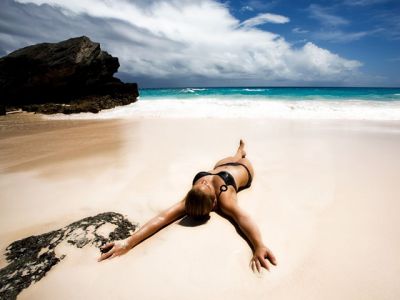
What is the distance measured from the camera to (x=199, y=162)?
194 inches

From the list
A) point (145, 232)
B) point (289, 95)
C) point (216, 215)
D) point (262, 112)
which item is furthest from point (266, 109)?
point (289, 95)

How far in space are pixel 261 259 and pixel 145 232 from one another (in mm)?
1214

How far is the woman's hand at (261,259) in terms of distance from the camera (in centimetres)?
224

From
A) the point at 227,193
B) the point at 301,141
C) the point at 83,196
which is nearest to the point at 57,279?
the point at 83,196

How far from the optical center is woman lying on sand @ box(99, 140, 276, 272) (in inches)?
94.9

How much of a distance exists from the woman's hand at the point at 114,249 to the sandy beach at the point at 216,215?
7 cm

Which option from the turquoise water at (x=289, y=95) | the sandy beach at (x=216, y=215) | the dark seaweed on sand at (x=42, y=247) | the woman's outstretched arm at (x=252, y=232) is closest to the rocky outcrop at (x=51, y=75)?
the turquoise water at (x=289, y=95)

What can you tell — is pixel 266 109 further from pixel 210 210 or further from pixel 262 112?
pixel 210 210

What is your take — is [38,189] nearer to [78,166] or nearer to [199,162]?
[78,166]

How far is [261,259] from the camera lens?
2285mm

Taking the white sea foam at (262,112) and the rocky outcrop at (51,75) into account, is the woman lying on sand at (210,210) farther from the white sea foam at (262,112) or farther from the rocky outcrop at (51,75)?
the rocky outcrop at (51,75)

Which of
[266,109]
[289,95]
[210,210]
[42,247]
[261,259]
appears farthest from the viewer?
[289,95]

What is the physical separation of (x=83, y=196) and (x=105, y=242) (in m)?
1.32

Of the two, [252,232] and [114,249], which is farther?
[252,232]
